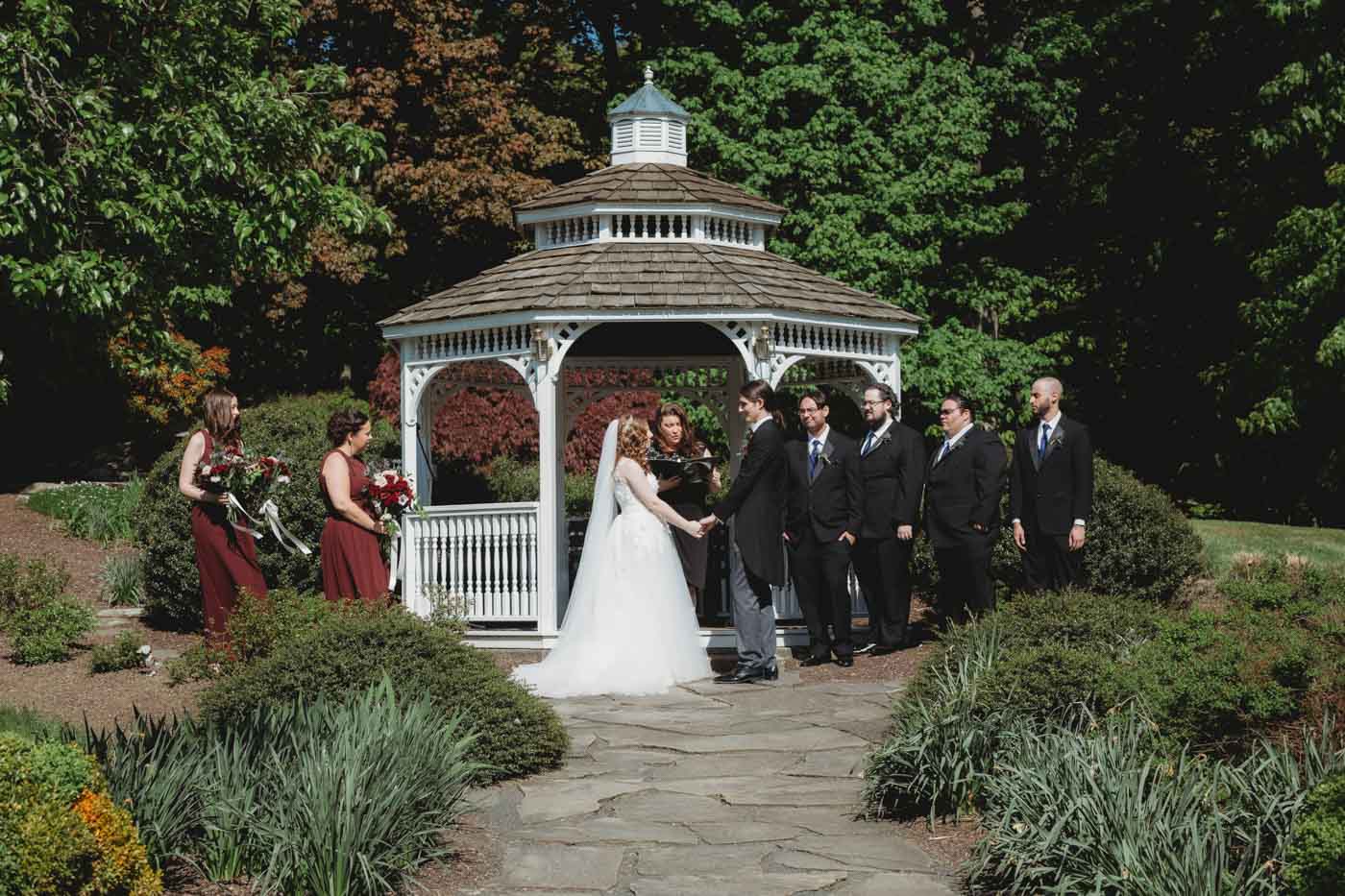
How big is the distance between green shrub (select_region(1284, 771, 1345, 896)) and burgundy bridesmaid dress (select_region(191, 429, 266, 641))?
7.69 m

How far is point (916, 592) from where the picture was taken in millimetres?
14469

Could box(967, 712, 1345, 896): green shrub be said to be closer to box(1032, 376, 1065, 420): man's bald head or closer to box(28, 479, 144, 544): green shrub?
box(1032, 376, 1065, 420): man's bald head

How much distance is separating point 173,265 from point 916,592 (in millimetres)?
8015

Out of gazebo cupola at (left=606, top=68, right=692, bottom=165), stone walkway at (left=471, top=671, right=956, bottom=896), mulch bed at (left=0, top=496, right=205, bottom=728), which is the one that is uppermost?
gazebo cupola at (left=606, top=68, right=692, bottom=165)

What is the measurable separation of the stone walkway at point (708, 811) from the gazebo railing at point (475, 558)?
12.4ft

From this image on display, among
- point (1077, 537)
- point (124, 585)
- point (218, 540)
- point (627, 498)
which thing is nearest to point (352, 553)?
point (218, 540)

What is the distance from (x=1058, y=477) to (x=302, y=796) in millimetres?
6940

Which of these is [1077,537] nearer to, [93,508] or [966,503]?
[966,503]

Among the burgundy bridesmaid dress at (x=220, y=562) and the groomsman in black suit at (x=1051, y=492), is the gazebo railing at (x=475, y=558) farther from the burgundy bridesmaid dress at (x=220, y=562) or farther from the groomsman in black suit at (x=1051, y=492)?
the groomsman in black suit at (x=1051, y=492)

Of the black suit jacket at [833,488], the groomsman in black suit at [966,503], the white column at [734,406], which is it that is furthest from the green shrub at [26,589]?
the groomsman in black suit at [966,503]

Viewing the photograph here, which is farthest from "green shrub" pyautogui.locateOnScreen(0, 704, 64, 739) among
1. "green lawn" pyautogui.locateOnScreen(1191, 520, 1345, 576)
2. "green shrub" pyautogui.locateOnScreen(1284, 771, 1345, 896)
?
"green lawn" pyautogui.locateOnScreen(1191, 520, 1345, 576)

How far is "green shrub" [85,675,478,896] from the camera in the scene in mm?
5434

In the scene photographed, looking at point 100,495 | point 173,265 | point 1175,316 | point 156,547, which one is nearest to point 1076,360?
point 1175,316

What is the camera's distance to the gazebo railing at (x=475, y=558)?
13.4m
